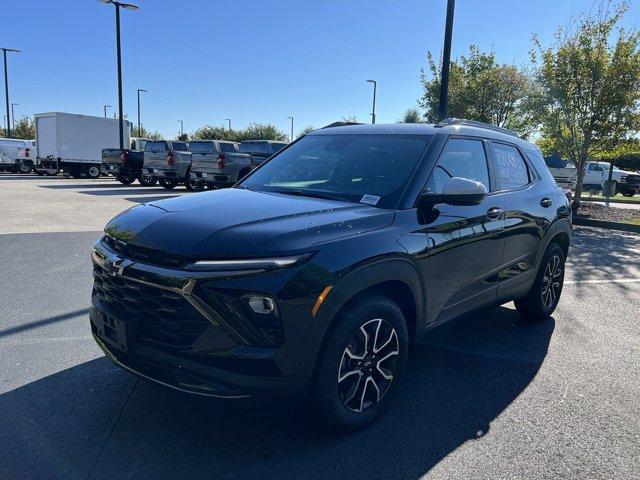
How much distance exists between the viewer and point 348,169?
371 cm

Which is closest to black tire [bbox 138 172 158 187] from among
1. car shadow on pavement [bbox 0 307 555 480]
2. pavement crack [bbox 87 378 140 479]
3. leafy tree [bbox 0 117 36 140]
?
car shadow on pavement [bbox 0 307 555 480]

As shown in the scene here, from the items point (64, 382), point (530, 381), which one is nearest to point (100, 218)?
point (64, 382)

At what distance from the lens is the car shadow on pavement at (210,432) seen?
2.63 meters

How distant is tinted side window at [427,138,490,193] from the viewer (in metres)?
3.50

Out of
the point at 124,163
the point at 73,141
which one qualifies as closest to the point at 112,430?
the point at 124,163

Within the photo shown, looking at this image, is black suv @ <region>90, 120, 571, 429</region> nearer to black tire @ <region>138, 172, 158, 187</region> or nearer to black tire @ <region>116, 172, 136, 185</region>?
black tire @ <region>138, 172, 158, 187</region>

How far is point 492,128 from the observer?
4.45 m

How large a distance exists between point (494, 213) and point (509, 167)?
0.75 m

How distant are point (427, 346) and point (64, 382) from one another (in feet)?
9.34

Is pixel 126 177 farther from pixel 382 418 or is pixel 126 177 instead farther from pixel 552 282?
pixel 382 418

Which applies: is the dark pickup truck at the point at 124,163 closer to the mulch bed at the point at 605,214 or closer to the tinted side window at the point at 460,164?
the mulch bed at the point at 605,214

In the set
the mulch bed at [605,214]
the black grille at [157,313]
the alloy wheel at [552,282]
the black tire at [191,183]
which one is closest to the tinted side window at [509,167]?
the alloy wheel at [552,282]

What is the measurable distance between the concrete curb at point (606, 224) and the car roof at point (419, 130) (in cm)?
1009

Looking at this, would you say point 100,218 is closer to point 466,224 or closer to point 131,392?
point 131,392
